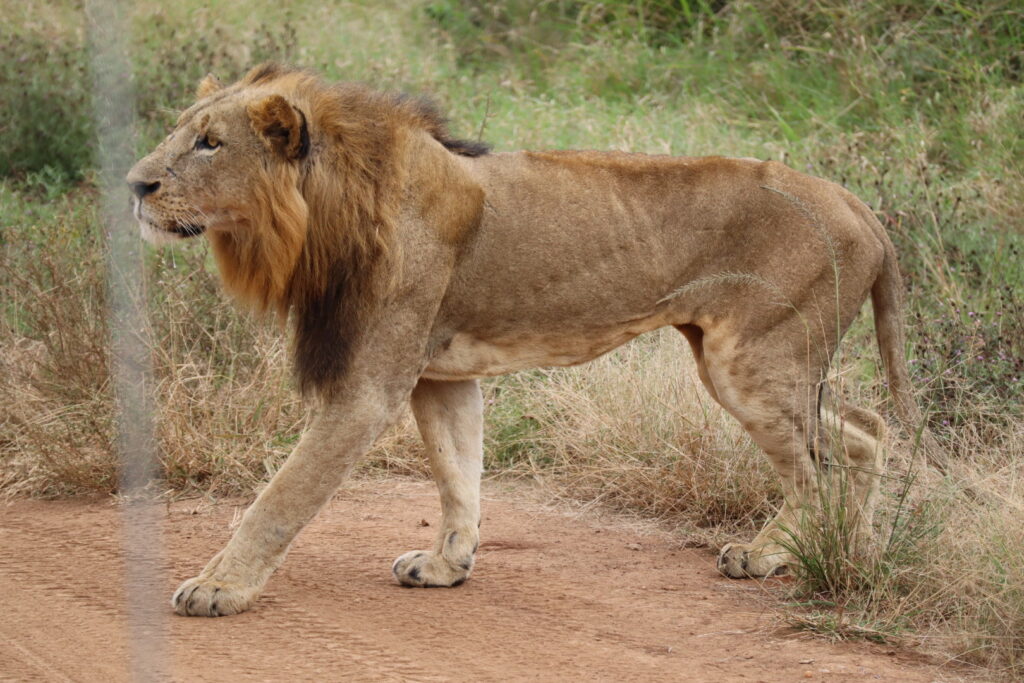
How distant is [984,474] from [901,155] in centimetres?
401

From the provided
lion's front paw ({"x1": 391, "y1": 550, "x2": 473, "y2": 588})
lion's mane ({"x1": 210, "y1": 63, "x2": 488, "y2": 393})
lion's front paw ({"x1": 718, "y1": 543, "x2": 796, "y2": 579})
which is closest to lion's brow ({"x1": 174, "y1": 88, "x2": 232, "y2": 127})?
lion's mane ({"x1": 210, "y1": 63, "x2": 488, "y2": 393})

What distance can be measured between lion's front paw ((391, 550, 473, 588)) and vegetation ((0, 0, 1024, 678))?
1.10 m

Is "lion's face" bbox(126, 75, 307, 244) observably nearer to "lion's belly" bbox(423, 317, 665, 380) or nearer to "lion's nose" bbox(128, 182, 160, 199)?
"lion's nose" bbox(128, 182, 160, 199)

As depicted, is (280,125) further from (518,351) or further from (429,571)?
(429,571)

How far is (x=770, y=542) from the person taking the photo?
4797 mm

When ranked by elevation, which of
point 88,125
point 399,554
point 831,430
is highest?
point 88,125

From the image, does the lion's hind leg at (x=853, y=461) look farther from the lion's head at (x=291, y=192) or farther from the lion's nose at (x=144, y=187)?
the lion's nose at (x=144, y=187)

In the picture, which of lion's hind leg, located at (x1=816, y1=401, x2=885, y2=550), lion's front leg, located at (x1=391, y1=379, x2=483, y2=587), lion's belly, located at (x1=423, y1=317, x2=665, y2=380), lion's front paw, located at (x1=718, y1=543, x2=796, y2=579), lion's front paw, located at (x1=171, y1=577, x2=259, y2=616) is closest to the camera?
lion's front paw, located at (x1=171, y1=577, x2=259, y2=616)

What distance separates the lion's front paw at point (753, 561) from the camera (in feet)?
15.6

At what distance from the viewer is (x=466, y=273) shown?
448 cm

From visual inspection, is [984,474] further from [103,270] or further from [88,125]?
[88,125]

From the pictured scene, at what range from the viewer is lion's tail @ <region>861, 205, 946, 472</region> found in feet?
15.7

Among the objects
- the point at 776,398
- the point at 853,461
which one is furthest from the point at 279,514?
the point at 853,461

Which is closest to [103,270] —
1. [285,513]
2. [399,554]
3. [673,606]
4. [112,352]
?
[112,352]
